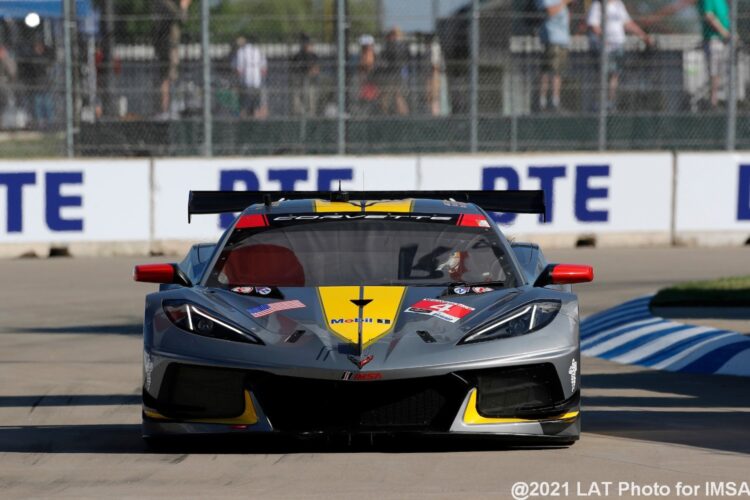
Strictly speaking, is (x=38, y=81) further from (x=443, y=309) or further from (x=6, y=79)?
(x=443, y=309)

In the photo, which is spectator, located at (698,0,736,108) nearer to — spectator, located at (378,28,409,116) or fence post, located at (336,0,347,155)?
spectator, located at (378,28,409,116)

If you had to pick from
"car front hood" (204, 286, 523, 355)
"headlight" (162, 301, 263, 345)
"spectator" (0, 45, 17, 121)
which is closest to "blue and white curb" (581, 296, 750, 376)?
"car front hood" (204, 286, 523, 355)

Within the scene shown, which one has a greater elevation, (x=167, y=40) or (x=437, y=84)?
(x=167, y=40)

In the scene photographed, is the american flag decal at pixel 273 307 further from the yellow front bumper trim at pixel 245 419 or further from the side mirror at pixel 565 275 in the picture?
the side mirror at pixel 565 275

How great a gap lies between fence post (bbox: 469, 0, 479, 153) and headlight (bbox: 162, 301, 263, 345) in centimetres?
1285

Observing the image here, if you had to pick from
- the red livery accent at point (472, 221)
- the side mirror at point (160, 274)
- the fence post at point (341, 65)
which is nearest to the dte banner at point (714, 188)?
the fence post at point (341, 65)

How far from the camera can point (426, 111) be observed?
1938 centimetres

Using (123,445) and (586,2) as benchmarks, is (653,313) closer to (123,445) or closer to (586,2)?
(123,445)

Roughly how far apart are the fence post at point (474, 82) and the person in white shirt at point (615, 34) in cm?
148

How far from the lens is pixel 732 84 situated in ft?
64.8

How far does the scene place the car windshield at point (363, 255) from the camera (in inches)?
287

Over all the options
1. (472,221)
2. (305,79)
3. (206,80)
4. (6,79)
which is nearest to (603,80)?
(305,79)

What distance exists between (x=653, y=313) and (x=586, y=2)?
27.6ft

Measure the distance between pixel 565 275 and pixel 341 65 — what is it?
1248 cm
